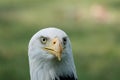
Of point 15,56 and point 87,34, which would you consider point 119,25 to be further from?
point 15,56

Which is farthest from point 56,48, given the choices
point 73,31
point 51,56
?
point 73,31

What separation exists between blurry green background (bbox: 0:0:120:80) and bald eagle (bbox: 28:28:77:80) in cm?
335

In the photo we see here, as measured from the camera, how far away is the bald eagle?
670cm

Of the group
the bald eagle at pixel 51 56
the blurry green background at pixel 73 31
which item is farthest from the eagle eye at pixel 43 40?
the blurry green background at pixel 73 31

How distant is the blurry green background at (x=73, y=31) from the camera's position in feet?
35.1

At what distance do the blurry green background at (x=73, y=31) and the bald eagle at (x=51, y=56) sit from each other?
132 inches

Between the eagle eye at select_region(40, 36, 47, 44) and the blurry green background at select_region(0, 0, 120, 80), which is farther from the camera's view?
the blurry green background at select_region(0, 0, 120, 80)

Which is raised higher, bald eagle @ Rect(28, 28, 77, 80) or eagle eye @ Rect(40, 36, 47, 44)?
eagle eye @ Rect(40, 36, 47, 44)

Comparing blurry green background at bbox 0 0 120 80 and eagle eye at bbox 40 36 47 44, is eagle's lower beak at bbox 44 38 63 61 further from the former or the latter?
blurry green background at bbox 0 0 120 80

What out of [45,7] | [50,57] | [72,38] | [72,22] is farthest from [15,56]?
[50,57]

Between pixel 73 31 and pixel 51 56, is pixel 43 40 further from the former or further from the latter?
pixel 73 31

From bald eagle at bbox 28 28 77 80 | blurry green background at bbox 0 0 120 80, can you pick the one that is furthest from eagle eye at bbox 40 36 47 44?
blurry green background at bbox 0 0 120 80

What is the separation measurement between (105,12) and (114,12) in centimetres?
28

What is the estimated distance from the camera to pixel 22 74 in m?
10.3
